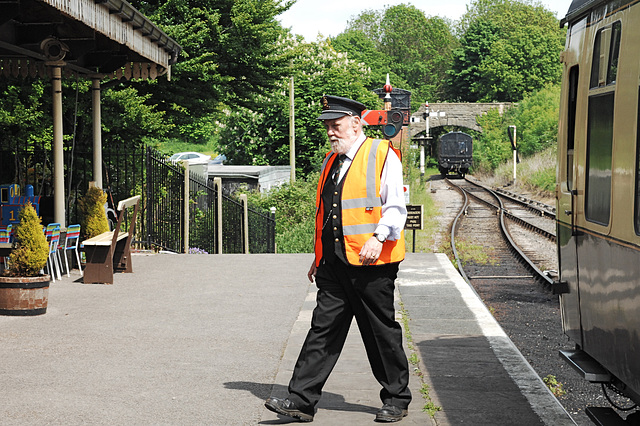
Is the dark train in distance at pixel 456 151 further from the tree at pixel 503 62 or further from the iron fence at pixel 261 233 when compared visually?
the iron fence at pixel 261 233

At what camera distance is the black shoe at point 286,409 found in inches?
190

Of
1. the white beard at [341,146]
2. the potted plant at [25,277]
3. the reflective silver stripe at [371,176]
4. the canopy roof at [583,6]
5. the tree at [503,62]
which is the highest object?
the tree at [503,62]

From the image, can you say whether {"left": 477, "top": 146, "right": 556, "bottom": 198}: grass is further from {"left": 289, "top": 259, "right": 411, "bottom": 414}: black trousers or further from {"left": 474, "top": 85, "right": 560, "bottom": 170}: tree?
{"left": 289, "top": 259, "right": 411, "bottom": 414}: black trousers

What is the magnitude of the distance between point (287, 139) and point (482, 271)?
60.9ft

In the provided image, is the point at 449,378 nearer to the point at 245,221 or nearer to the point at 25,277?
the point at 25,277

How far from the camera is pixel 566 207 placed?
584 centimetres

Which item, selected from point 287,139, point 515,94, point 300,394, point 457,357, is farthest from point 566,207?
point 515,94

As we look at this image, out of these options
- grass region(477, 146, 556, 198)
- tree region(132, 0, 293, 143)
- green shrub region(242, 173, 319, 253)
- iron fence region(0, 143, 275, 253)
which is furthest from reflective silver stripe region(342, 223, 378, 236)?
grass region(477, 146, 556, 198)

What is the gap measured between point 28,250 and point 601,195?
5330 millimetres

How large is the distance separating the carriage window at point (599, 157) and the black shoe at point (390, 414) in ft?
5.19

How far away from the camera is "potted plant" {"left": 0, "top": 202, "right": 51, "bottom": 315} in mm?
8016

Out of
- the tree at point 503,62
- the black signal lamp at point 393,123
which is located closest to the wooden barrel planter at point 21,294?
the black signal lamp at point 393,123

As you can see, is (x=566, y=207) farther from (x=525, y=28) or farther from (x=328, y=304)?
(x=525, y=28)

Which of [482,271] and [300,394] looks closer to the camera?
[300,394]
